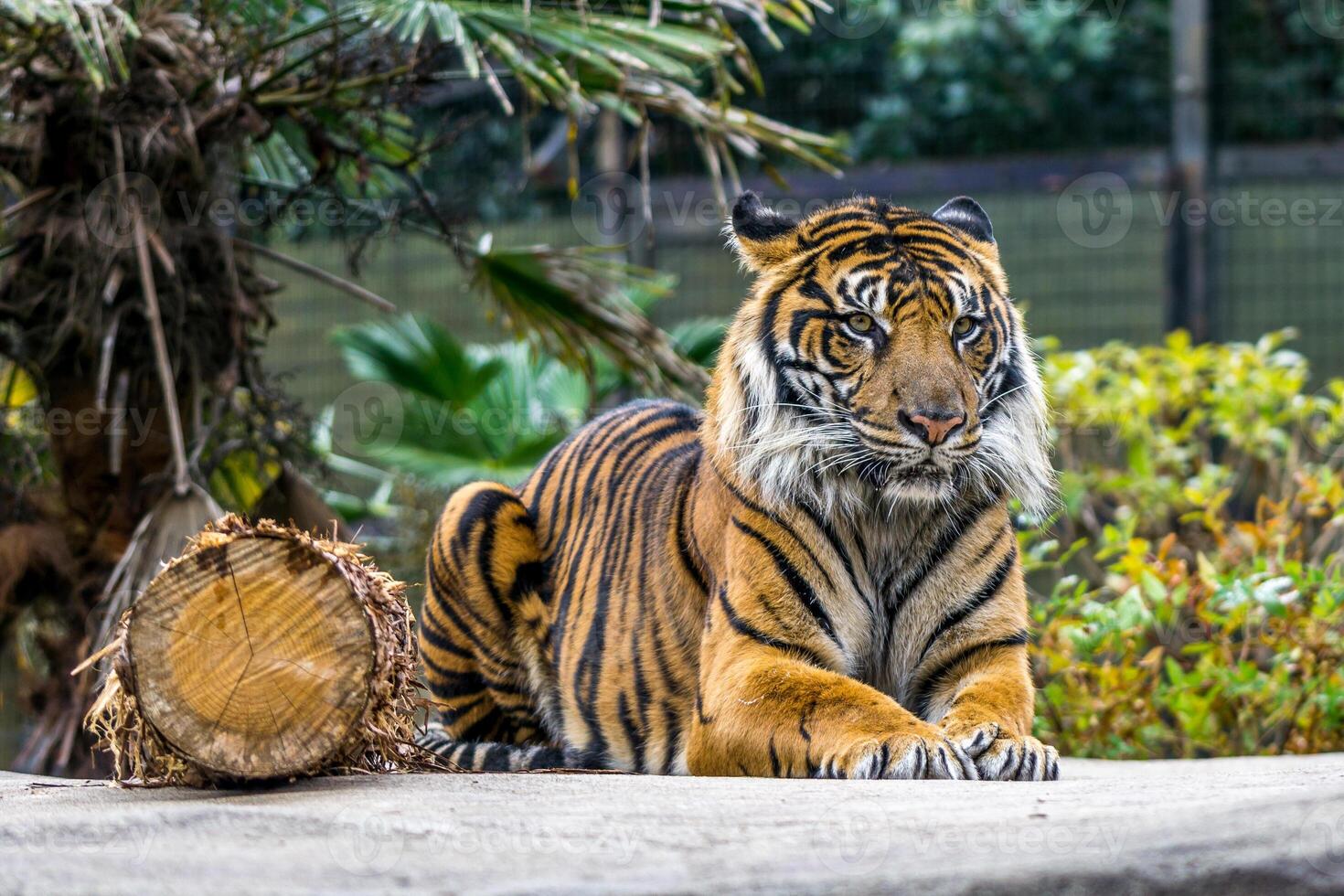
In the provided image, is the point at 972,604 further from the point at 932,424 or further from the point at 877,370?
the point at 877,370

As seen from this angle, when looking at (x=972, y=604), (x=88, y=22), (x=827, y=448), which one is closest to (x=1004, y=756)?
(x=972, y=604)

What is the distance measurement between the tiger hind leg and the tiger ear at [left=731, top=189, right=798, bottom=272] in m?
1.14

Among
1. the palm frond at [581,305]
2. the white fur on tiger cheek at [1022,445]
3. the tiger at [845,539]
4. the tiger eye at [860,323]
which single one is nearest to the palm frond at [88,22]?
the palm frond at [581,305]

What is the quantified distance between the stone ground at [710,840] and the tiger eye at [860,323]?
1.08m

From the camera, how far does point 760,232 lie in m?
3.54

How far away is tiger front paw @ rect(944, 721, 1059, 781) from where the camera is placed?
2.81 meters

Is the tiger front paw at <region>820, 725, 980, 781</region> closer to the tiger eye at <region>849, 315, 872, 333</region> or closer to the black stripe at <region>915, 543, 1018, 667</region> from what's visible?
the black stripe at <region>915, 543, 1018, 667</region>

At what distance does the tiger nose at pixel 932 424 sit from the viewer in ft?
10.0

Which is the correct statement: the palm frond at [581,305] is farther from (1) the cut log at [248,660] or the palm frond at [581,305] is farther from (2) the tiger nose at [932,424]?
(1) the cut log at [248,660]

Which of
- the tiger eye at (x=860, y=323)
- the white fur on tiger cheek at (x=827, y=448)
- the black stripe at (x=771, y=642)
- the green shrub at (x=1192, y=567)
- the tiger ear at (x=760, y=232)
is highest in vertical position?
the tiger ear at (x=760, y=232)

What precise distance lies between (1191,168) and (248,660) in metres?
5.85

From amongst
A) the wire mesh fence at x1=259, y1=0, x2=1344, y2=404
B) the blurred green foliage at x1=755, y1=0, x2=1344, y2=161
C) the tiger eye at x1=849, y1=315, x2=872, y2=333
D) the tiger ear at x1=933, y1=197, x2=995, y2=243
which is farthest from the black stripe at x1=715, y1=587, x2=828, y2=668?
the blurred green foliage at x1=755, y1=0, x2=1344, y2=161

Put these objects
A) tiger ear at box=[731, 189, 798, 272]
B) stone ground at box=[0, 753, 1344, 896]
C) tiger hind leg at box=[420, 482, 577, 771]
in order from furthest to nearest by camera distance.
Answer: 1. tiger hind leg at box=[420, 482, 577, 771]
2. tiger ear at box=[731, 189, 798, 272]
3. stone ground at box=[0, 753, 1344, 896]

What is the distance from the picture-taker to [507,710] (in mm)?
4148
